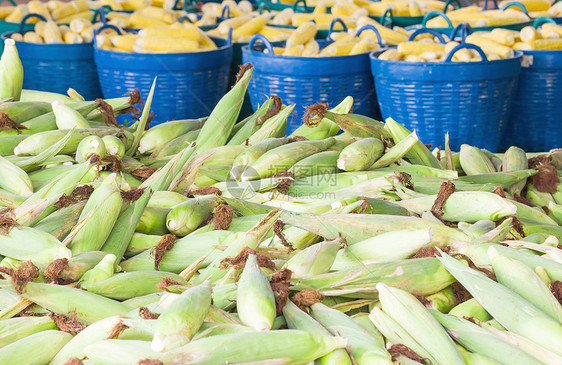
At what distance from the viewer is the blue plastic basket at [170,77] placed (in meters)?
3.48

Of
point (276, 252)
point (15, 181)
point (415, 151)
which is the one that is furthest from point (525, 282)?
point (15, 181)

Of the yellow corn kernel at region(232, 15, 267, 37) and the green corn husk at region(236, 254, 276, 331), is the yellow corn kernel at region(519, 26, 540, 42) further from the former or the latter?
the green corn husk at region(236, 254, 276, 331)

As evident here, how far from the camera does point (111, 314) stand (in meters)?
1.00

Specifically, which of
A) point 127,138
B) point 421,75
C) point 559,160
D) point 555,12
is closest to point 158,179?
point 127,138

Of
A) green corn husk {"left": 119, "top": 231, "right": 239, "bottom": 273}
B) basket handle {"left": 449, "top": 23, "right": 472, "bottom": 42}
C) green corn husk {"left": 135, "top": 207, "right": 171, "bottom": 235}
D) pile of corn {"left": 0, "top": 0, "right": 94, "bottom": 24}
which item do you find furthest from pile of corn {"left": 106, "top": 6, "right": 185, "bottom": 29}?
green corn husk {"left": 119, "top": 231, "right": 239, "bottom": 273}

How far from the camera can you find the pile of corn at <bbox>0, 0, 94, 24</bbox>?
4359mm

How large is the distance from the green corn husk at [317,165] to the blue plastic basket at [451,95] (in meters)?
1.73

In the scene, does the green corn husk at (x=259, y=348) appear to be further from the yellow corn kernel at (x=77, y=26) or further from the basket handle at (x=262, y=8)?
the basket handle at (x=262, y=8)

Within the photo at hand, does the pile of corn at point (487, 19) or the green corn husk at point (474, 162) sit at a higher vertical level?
the pile of corn at point (487, 19)

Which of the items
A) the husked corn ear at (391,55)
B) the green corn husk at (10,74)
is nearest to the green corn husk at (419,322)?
the green corn husk at (10,74)

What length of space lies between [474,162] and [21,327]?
135cm

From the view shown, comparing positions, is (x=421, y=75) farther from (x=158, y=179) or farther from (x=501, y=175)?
(x=158, y=179)

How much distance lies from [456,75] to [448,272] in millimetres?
2241

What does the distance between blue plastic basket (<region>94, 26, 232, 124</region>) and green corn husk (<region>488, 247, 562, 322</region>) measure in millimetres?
2777
